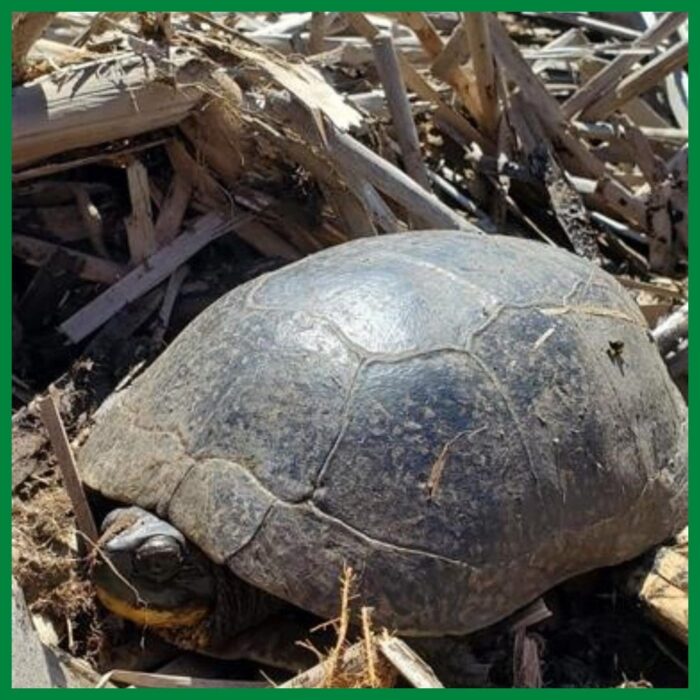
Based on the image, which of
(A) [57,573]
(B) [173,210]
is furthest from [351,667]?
(B) [173,210]

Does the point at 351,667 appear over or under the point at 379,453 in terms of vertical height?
under

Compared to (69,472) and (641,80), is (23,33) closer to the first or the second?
(69,472)

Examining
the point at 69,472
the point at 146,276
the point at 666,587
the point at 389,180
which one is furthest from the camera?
the point at 146,276

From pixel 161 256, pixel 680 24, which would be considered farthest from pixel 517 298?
pixel 680 24

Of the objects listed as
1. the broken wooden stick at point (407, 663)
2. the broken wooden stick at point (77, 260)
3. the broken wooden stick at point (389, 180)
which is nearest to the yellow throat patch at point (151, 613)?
the broken wooden stick at point (407, 663)

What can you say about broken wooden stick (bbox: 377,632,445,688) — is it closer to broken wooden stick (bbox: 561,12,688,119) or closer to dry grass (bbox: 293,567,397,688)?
dry grass (bbox: 293,567,397,688)

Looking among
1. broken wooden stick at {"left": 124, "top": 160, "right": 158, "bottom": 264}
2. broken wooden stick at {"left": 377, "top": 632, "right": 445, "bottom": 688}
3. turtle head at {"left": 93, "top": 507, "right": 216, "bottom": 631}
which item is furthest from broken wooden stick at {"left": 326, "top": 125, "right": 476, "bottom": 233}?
broken wooden stick at {"left": 377, "top": 632, "right": 445, "bottom": 688}

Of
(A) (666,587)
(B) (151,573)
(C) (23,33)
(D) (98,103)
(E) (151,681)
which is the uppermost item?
(C) (23,33)
